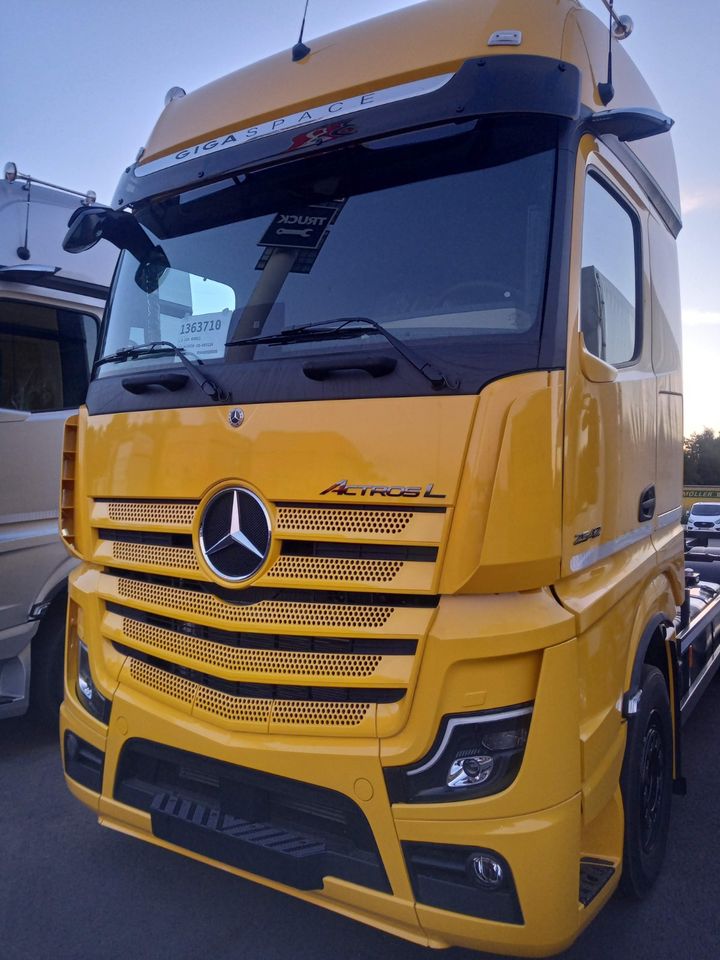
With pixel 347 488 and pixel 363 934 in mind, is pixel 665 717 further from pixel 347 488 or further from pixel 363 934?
pixel 347 488

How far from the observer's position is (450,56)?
8.77 ft

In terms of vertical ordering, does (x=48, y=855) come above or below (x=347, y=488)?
below

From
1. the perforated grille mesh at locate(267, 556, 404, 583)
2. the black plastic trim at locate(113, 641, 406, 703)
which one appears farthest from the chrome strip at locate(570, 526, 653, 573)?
the black plastic trim at locate(113, 641, 406, 703)

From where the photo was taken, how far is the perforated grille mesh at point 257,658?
2418 millimetres

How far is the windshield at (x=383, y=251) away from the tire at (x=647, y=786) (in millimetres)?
1533

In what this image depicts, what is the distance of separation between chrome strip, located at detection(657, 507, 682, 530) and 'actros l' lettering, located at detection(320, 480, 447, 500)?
5.20 ft

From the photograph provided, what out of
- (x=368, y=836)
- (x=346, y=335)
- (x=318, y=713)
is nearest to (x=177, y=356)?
(x=346, y=335)

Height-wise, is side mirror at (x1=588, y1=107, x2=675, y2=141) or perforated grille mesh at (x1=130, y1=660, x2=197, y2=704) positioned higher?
side mirror at (x1=588, y1=107, x2=675, y2=141)

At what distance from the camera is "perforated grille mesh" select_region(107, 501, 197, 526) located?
277 centimetres

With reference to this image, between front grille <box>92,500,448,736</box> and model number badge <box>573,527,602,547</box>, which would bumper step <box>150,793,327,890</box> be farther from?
model number badge <box>573,527,602,547</box>

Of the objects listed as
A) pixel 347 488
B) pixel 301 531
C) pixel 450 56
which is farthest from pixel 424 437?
pixel 450 56

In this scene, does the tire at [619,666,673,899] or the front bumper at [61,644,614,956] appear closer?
the front bumper at [61,644,614,956]

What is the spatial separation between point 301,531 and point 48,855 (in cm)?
212

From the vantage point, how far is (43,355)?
481cm
